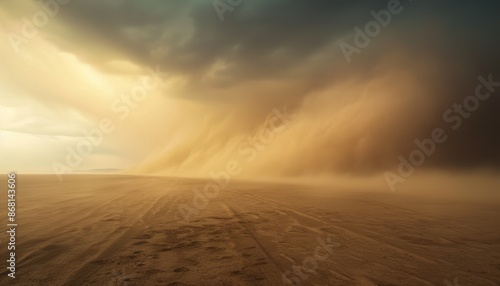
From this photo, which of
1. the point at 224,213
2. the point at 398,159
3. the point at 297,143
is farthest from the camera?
the point at 297,143

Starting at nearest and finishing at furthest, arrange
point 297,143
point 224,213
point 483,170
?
point 224,213
point 483,170
point 297,143

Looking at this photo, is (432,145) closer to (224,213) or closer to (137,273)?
(224,213)

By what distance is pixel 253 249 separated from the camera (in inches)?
200

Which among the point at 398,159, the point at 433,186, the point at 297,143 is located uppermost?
the point at 297,143

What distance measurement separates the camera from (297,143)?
44.0 metres

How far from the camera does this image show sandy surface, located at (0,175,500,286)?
12.6 feet

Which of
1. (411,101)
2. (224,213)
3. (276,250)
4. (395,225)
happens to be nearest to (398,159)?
(411,101)

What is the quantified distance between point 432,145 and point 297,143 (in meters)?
20.2

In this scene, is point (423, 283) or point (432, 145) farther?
point (432, 145)

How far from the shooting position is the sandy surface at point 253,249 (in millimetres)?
3850

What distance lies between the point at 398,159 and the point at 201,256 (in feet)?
94.5

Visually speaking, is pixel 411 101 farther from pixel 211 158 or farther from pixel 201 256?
pixel 211 158

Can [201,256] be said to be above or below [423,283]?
above

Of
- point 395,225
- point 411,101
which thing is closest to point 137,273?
point 395,225
